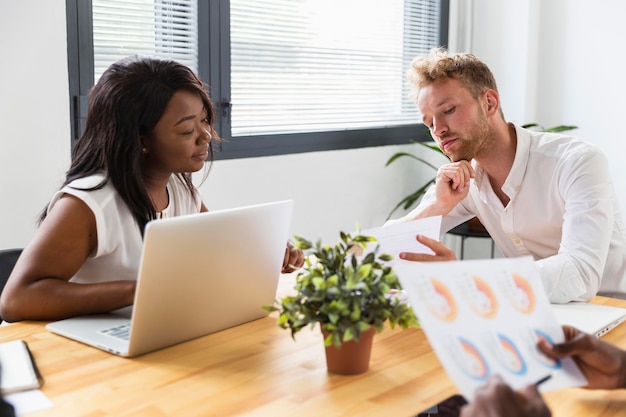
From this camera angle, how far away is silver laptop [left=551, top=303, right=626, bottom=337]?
1499mm

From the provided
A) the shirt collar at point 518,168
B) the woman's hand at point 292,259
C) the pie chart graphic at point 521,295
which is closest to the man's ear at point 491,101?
the shirt collar at point 518,168

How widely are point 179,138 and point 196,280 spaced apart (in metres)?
0.56

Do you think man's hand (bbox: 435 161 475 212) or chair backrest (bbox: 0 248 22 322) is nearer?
chair backrest (bbox: 0 248 22 322)

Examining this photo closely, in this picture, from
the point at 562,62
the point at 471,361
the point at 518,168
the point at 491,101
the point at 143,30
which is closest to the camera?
the point at 471,361

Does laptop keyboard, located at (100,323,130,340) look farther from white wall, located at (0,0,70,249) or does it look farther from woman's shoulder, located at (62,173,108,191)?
white wall, located at (0,0,70,249)

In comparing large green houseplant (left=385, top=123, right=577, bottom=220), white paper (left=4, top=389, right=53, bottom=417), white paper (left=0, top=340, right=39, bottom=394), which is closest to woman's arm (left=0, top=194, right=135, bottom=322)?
white paper (left=0, top=340, right=39, bottom=394)

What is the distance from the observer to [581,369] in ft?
3.68

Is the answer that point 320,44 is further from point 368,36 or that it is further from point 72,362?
point 72,362

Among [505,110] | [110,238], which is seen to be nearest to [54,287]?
[110,238]

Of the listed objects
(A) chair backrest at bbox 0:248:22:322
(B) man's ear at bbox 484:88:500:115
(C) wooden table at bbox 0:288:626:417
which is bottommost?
(C) wooden table at bbox 0:288:626:417

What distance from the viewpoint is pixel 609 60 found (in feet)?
12.6

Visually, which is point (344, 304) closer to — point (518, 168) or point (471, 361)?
point (471, 361)

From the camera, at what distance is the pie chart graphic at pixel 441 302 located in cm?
102

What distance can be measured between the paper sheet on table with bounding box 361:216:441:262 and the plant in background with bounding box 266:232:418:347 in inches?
10.9
